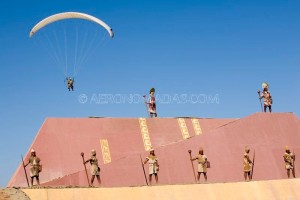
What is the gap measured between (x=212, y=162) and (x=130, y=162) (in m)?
3.29

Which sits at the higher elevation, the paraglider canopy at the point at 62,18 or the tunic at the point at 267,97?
the paraglider canopy at the point at 62,18

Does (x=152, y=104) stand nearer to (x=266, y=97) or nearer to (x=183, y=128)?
(x=183, y=128)

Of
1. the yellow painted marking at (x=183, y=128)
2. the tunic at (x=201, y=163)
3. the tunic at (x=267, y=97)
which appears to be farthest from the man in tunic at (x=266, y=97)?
the tunic at (x=201, y=163)

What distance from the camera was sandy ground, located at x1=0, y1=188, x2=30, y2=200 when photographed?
1220 cm

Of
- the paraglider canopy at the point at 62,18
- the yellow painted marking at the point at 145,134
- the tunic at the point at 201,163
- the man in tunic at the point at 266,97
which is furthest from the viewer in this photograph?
the paraglider canopy at the point at 62,18

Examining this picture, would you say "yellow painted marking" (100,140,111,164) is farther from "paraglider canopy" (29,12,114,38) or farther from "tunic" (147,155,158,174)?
"paraglider canopy" (29,12,114,38)

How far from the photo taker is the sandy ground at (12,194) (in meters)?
12.2

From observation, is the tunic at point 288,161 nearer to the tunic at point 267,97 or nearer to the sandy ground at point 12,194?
the tunic at point 267,97

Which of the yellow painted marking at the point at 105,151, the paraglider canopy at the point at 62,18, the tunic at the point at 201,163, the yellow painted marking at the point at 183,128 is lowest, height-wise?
the tunic at the point at 201,163

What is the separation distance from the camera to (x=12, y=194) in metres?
12.4

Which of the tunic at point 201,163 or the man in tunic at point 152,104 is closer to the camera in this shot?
the tunic at point 201,163

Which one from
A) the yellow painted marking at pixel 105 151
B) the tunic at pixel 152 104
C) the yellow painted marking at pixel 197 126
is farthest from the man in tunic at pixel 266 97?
the yellow painted marking at pixel 105 151

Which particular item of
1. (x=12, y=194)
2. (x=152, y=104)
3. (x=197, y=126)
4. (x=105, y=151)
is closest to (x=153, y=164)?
(x=105, y=151)

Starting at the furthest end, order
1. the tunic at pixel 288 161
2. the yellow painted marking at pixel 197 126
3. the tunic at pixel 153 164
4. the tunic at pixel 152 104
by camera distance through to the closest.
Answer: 1. the yellow painted marking at pixel 197 126
2. the tunic at pixel 152 104
3. the tunic at pixel 288 161
4. the tunic at pixel 153 164
